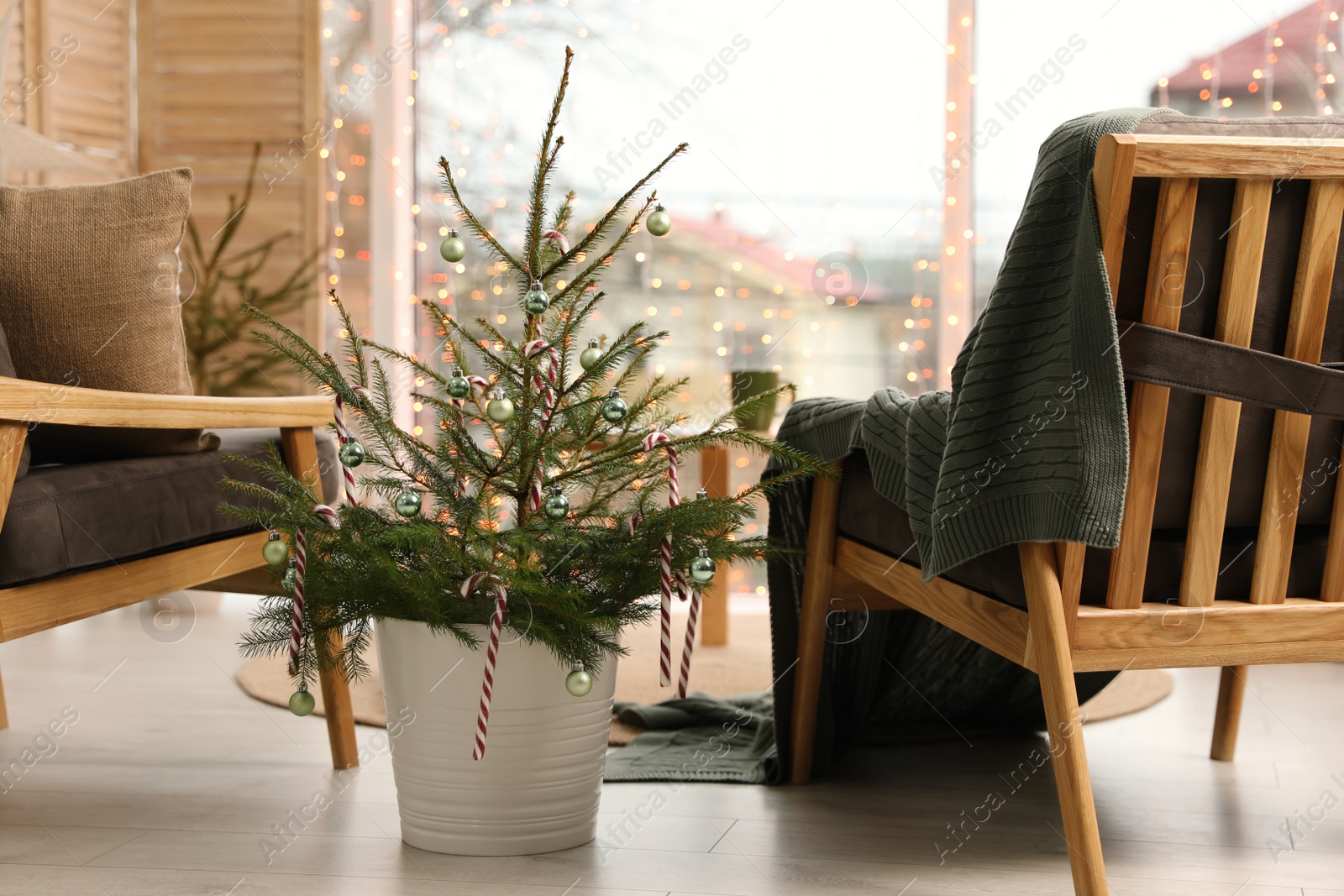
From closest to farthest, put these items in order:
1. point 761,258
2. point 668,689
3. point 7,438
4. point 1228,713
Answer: point 7,438
point 1228,713
point 668,689
point 761,258

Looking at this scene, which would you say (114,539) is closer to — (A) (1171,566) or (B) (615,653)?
(B) (615,653)

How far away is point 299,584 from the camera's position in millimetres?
1367

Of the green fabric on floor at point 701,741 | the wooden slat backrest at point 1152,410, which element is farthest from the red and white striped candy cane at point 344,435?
the wooden slat backrest at point 1152,410

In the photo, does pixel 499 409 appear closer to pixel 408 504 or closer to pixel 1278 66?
pixel 408 504

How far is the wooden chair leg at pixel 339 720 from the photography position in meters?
1.71

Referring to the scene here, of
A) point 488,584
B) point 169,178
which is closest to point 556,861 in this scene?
point 488,584

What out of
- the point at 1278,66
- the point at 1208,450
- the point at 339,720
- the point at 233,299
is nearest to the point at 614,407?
the point at 1208,450

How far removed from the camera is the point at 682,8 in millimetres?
3385

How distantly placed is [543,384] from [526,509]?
6.4 inches

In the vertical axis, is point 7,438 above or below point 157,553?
above

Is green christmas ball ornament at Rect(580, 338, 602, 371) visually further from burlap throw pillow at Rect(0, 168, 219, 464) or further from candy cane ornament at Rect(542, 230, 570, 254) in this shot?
burlap throw pillow at Rect(0, 168, 219, 464)

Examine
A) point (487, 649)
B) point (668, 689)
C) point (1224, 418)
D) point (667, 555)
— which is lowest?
point (668, 689)

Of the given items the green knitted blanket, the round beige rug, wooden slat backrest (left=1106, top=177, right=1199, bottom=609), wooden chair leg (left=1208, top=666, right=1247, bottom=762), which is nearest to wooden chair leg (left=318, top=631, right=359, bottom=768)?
the round beige rug

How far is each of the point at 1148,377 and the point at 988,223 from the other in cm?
235
